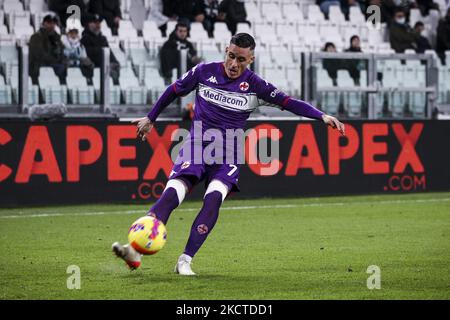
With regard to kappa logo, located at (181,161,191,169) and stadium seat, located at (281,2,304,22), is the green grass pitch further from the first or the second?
stadium seat, located at (281,2,304,22)

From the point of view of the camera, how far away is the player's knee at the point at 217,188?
379 inches

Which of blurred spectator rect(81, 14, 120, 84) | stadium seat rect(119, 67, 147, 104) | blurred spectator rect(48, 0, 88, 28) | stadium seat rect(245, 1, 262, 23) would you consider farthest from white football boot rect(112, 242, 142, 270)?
stadium seat rect(245, 1, 262, 23)

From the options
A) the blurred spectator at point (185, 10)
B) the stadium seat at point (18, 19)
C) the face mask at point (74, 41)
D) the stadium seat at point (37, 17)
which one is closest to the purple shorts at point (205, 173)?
the face mask at point (74, 41)

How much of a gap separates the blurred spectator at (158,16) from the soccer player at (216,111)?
1139 centimetres

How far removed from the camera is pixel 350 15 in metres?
24.9

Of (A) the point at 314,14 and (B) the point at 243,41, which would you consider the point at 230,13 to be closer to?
(A) the point at 314,14

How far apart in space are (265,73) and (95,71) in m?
3.18

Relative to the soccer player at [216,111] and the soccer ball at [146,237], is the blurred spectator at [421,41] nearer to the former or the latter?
the soccer player at [216,111]

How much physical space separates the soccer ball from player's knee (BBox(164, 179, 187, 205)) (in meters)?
0.66

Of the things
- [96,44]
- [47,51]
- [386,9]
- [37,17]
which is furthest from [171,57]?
[386,9]

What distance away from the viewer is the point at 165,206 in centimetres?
927

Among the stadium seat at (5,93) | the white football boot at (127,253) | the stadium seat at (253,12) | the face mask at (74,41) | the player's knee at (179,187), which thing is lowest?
the white football boot at (127,253)

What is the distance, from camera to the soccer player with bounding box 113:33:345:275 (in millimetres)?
9547

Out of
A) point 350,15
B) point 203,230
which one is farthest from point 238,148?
point 350,15
